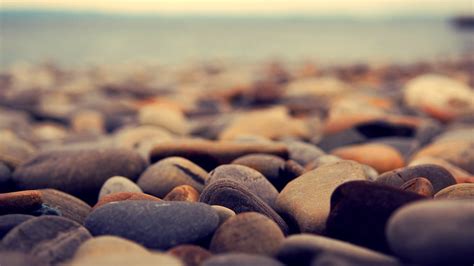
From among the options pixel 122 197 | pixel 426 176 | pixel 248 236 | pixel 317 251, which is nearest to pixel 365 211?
pixel 317 251

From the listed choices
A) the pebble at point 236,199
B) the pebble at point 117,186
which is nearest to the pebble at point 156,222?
the pebble at point 236,199

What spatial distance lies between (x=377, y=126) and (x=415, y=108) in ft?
4.32

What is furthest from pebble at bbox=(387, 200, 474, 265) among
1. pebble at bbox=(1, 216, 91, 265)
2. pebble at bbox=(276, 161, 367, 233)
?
pebble at bbox=(1, 216, 91, 265)

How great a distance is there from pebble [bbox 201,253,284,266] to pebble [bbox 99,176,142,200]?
944 millimetres

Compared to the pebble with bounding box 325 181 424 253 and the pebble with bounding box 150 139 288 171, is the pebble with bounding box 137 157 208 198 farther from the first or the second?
the pebble with bounding box 325 181 424 253

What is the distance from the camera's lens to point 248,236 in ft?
5.65

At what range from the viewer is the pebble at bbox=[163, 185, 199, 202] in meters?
2.19

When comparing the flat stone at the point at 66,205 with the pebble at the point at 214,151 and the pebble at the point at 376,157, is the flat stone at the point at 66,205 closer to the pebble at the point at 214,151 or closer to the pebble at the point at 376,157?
the pebble at the point at 214,151

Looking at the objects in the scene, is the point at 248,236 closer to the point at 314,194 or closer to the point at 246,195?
the point at 246,195

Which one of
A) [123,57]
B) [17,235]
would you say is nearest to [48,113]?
[17,235]

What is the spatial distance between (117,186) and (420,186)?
131 centimetres

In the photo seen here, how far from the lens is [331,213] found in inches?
71.3

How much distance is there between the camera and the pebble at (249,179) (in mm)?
2268

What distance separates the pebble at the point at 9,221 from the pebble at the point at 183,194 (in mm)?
574
